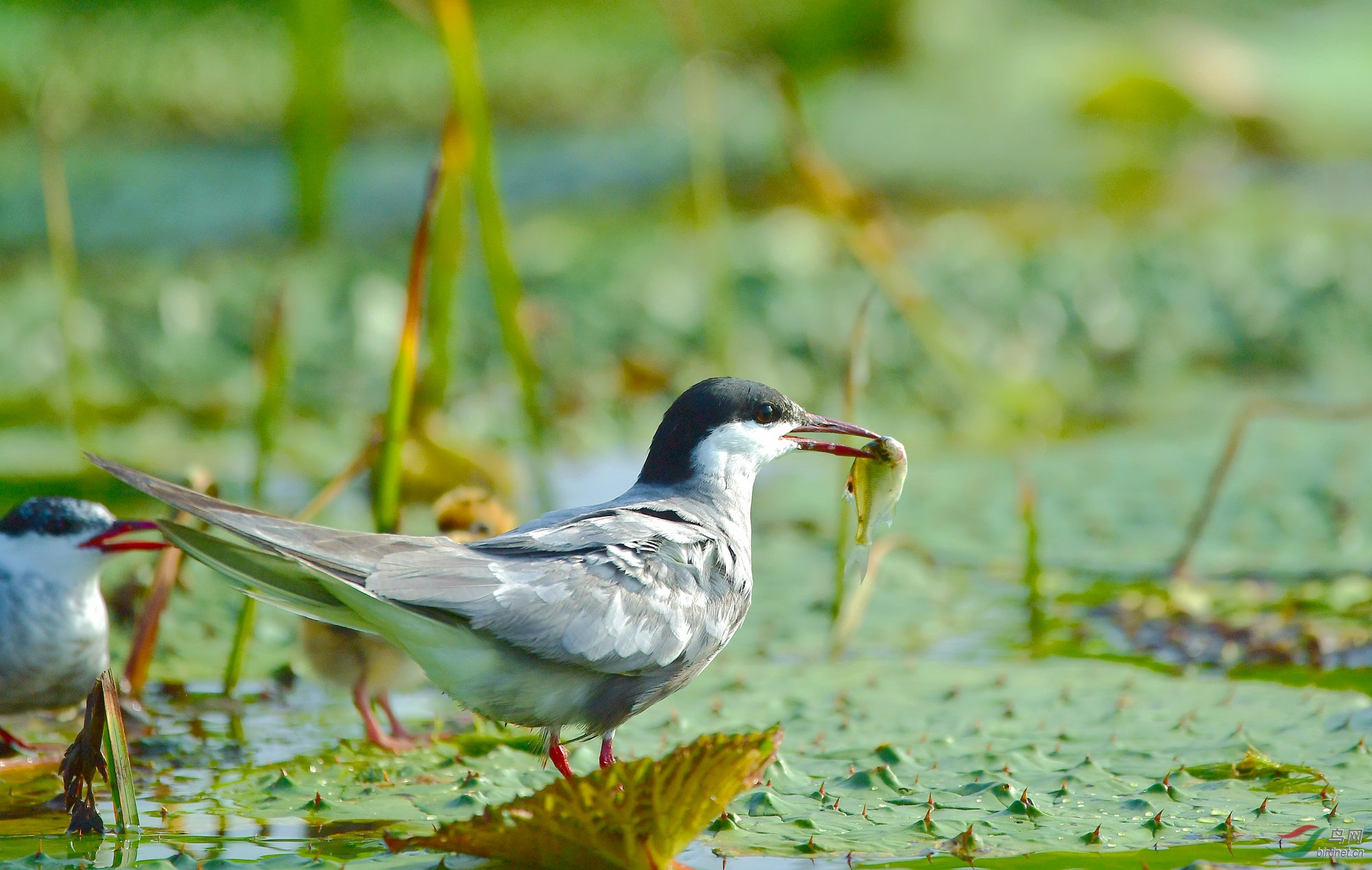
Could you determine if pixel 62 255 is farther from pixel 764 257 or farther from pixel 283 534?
pixel 764 257

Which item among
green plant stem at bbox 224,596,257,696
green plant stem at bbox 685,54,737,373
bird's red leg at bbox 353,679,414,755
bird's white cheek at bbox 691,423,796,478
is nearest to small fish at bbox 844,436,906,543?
bird's white cheek at bbox 691,423,796,478

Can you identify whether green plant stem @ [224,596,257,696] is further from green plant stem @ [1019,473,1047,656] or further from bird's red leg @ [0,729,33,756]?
green plant stem @ [1019,473,1047,656]

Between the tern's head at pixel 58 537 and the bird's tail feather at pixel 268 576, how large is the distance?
927 millimetres

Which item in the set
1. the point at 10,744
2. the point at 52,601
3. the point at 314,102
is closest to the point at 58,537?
the point at 52,601

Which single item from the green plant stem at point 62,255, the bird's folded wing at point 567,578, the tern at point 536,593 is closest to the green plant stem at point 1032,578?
the tern at point 536,593

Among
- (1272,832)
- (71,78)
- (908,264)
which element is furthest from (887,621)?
(71,78)

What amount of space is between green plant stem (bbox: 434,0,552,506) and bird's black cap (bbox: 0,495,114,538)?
1.31m

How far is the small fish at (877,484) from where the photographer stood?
368 cm

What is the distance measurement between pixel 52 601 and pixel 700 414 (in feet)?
5.59

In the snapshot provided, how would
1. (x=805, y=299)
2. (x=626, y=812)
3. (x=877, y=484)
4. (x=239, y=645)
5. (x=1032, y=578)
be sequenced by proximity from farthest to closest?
(x=805, y=299) → (x=1032, y=578) → (x=239, y=645) → (x=877, y=484) → (x=626, y=812)

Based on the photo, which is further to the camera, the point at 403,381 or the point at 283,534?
Result: the point at 403,381

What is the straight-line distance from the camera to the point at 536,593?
3148 mm

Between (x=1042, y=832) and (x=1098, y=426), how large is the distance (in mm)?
4414

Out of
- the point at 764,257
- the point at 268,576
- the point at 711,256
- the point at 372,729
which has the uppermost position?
the point at 764,257
